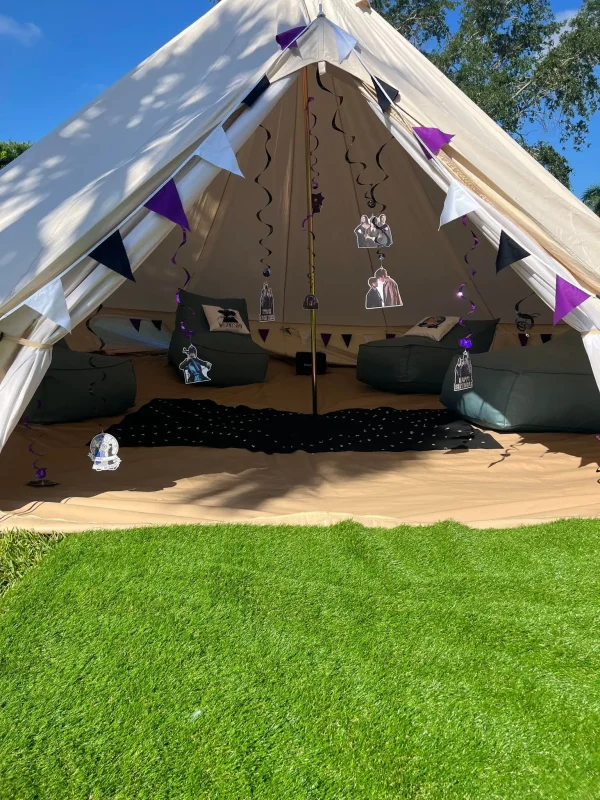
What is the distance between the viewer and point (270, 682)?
1.41 metres

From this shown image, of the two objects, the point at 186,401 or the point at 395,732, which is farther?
the point at 186,401

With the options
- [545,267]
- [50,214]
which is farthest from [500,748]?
[50,214]

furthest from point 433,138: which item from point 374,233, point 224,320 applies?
point 224,320

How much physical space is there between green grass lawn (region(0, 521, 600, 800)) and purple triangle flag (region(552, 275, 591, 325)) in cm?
75

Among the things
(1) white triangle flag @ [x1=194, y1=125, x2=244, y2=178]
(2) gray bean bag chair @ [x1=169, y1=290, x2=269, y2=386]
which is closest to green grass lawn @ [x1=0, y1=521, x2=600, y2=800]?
(1) white triangle flag @ [x1=194, y1=125, x2=244, y2=178]

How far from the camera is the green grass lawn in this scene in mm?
1175

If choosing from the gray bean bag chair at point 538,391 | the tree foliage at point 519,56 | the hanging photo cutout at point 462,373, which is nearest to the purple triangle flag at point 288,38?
the hanging photo cutout at point 462,373

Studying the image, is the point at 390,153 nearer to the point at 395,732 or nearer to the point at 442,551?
the point at 442,551

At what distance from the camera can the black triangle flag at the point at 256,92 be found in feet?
8.33

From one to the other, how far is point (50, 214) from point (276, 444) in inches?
56.0

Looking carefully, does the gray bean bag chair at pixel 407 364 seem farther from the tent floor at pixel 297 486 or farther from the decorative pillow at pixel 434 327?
the tent floor at pixel 297 486

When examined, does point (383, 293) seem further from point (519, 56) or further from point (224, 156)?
point (519, 56)

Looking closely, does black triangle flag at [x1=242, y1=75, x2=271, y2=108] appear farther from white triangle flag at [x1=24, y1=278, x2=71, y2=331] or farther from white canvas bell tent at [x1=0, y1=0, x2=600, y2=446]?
white triangle flag at [x1=24, y1=278, x2=71, y2=331]

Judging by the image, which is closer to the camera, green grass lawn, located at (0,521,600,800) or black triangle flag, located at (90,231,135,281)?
green grass lawn, located at (0,521,600,800)
